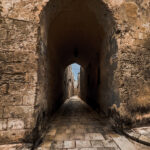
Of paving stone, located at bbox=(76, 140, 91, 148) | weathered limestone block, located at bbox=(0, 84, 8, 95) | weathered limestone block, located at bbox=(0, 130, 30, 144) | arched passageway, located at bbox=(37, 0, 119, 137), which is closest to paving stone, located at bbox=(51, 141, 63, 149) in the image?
paving stone, located at bbox=(76, 140, 91, 148)

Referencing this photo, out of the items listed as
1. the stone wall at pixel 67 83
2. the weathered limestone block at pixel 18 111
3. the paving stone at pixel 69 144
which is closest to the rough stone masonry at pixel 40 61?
the weathered limestone block at pixel 18 111

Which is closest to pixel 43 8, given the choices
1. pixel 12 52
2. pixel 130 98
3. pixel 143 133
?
pixel 12 52

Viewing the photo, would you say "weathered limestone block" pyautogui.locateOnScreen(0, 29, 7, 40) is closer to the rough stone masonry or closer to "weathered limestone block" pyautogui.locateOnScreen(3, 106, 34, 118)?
the rough stone masonry

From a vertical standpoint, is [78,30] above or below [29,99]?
above

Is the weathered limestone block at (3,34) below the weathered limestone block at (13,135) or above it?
above

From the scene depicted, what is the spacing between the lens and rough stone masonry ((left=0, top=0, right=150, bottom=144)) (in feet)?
5.81

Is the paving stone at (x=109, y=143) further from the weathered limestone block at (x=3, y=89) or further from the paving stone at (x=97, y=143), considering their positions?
the weathered limestone block at (x=3, y=89)

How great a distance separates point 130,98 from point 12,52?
2971 millimetres

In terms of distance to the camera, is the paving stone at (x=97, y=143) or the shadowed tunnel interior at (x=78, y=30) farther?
the shadowed tunnel interior at (x=78, y=30)

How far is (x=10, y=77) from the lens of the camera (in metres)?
1.86

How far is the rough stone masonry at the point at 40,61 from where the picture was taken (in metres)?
1.77

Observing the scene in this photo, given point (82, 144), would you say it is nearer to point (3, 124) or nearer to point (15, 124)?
point (15, 124)

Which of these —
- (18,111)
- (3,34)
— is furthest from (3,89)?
(3,34)

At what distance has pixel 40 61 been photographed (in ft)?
6.98
